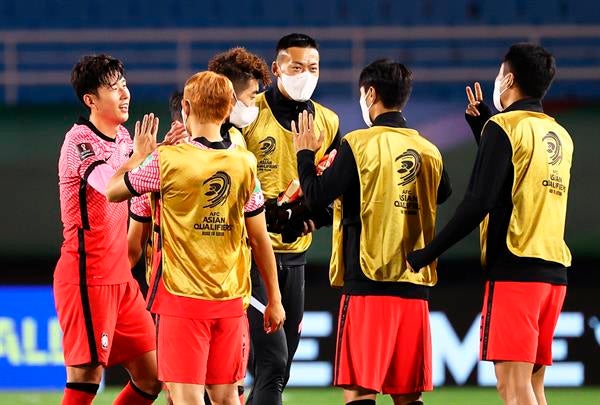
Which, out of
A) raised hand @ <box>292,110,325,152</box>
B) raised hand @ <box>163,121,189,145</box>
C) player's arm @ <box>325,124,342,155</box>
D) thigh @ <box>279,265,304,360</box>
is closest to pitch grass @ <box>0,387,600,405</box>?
thigh @ <box>279,265,304,360</box>

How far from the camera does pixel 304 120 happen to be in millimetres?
5500

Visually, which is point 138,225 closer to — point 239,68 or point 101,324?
point 101,324

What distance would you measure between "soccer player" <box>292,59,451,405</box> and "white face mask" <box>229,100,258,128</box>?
864mm

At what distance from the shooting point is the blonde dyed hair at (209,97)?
191 inches

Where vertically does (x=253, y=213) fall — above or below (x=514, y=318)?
above

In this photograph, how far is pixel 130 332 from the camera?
5891 mm

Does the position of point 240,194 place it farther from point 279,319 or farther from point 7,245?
point 7,245

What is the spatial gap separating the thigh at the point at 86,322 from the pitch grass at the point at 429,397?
2621 mm

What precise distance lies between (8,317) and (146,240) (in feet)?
10.2

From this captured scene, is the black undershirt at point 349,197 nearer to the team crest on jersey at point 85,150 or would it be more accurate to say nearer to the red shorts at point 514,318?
the red shorts at point 514,318

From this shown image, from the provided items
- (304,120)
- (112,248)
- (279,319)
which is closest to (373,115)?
(304,120)

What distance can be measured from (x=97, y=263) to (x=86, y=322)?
28 cm

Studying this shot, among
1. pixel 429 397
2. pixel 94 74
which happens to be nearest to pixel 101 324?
pixel 94 74

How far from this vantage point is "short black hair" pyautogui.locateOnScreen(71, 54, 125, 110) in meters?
5.86
